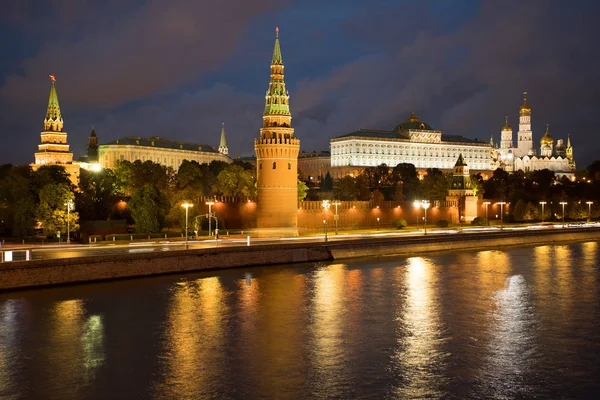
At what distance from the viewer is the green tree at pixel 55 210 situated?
54.8 m

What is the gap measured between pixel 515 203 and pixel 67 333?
8060 cm

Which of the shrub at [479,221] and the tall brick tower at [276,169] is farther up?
the tall brick tower at [276,169]

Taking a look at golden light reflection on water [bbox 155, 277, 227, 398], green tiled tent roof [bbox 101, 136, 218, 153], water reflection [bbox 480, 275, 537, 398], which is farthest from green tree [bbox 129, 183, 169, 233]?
green tiled tent roof [bbox 101, 136, 218, 153]

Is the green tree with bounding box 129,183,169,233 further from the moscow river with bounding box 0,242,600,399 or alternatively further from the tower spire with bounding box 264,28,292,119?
the moscow river with bounding box 0,242,600,399

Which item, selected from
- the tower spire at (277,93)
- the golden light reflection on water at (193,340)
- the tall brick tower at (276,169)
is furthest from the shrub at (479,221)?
the golden light reflection on water at (193,340)

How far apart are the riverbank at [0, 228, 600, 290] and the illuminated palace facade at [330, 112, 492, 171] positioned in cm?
10456

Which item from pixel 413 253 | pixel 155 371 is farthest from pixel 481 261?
pixel 155 371

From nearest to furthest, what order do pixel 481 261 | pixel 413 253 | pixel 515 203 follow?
pixel 481 261 < pixel 413 253 < pixel 515 203

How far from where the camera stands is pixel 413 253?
57.4m

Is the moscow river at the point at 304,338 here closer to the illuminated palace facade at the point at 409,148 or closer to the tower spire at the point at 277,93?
the tower spire at the point at 277,93

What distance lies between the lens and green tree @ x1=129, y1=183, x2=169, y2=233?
189ft

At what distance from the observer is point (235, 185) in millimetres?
78438

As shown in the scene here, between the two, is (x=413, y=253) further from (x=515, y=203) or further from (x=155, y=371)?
(x=515, y=203)

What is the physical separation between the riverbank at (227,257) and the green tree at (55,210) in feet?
50.5
